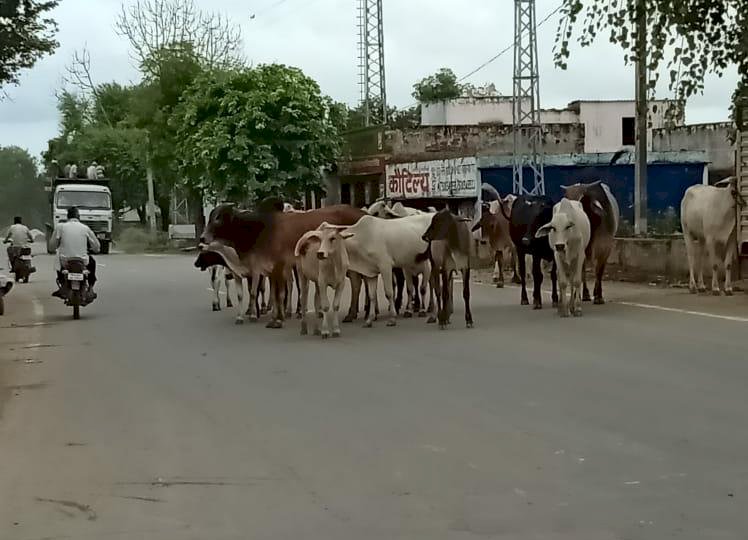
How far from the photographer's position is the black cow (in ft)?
55.0

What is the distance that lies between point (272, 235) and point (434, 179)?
24461 millimetres

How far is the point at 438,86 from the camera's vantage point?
8038 cm

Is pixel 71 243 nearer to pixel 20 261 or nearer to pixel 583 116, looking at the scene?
pixel 20 261

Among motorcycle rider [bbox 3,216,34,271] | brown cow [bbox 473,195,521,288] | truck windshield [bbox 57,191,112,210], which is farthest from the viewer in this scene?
truck windshield [bbox 57,191,112,210]

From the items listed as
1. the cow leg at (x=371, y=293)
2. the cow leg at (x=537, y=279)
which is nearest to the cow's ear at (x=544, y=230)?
the cow leg at (x=537, y=279)

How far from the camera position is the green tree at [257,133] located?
138 ft

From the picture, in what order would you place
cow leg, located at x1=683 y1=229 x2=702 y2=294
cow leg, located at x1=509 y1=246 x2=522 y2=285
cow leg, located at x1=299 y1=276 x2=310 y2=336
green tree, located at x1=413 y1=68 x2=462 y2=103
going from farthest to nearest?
1. green tree, located at x1=413 y1=68 x2=462 y2=103
2. cow leg, located at x1=509 y1=246 x2=522 y2=285
3. cow leg, located at x1=683 y1=229 x2=702 y2=294
4. cow leg, located at x1=299 y1=276 x2=310 y2=336

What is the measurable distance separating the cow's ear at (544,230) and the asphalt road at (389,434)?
51.8 inches

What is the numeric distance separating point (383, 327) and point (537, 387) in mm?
5517

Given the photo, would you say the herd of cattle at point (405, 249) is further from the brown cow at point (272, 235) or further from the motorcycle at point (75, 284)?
the motorcycle at point (75, 284)

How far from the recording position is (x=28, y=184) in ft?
458

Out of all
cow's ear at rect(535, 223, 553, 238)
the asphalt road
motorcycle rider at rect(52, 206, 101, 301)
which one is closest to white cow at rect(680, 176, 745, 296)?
the asphalt road

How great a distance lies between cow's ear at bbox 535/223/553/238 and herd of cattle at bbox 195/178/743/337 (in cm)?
3

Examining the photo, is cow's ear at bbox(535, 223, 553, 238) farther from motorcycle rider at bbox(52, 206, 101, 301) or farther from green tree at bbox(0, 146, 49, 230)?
green tree at bbox(0, 146, 49, 230)
